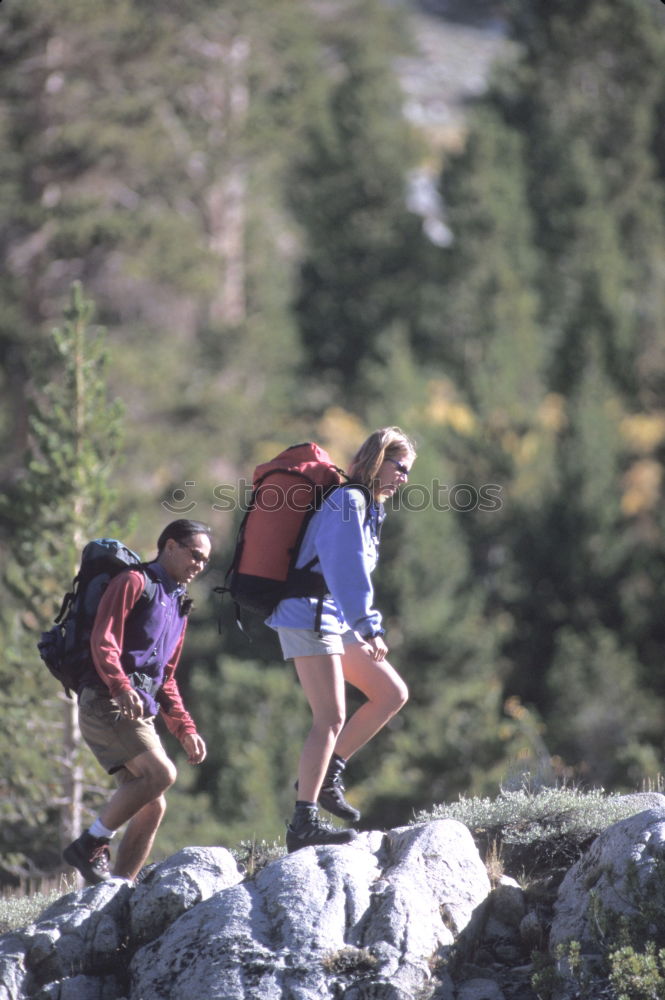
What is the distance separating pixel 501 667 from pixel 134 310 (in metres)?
11.2

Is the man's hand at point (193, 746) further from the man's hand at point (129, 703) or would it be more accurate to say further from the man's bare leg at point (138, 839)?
the man's hand at point (129, 703)

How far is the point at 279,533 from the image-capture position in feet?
17.9

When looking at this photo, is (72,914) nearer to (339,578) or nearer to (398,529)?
(339,578)

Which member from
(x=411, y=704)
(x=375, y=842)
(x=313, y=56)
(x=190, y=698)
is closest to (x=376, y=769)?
(x=411, y=704)

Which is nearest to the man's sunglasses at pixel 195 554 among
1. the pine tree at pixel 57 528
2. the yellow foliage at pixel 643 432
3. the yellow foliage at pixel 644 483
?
the pine tree at pixel 57 528

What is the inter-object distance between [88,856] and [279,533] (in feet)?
5.43

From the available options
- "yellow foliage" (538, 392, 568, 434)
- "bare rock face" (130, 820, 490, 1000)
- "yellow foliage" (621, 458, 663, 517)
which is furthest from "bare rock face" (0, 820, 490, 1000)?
"yellow foliage" (621, 458, 663, 517)

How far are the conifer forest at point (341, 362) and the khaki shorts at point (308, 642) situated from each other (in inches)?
331

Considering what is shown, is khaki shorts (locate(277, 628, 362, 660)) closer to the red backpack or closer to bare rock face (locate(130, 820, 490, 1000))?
the red backpack

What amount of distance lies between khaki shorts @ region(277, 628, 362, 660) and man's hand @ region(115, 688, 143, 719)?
654mm

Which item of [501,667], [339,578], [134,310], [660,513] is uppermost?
[339,578]

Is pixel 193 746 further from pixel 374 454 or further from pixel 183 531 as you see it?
pixel 374 454

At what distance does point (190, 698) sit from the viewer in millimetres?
25281

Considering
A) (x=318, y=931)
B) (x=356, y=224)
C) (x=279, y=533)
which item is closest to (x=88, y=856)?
(x=318, y=931)
